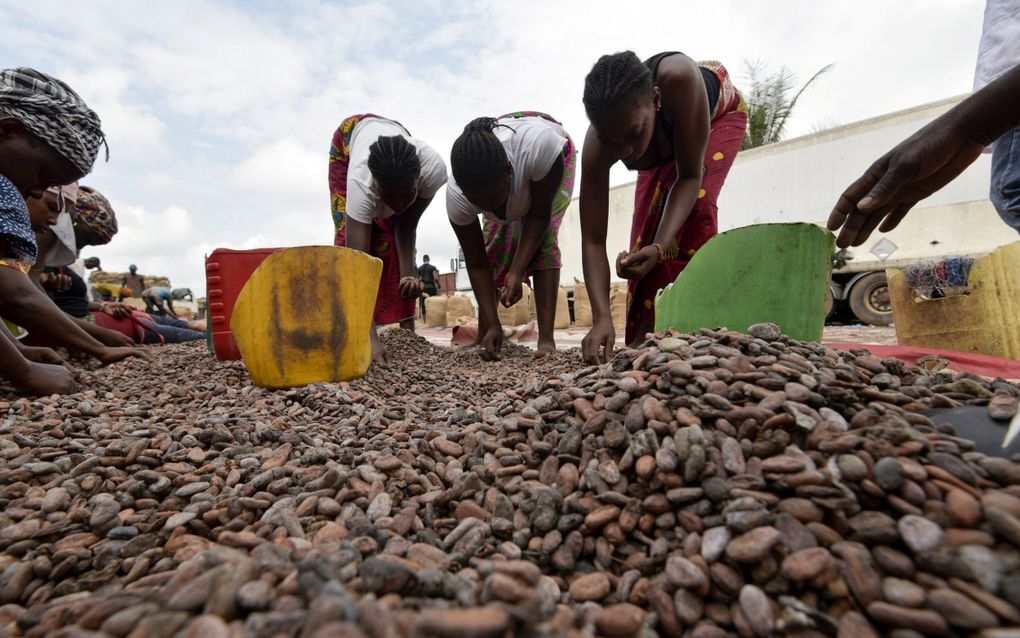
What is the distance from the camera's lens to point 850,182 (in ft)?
21.8

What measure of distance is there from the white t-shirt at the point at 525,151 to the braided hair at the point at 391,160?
0.27 m

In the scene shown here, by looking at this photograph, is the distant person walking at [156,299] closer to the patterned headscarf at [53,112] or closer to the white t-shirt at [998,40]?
the patterned headscarf at [53,112]

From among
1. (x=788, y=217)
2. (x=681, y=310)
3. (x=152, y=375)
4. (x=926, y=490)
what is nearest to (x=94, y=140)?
(x=152, y=375)

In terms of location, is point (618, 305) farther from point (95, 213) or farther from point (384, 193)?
point (95, 213)

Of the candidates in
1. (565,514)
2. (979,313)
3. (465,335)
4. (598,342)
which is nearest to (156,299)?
(465,335)

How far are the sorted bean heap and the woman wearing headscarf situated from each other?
0.53 m

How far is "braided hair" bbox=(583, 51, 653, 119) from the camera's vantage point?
1.73 meters

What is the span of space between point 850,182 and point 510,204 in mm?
6307

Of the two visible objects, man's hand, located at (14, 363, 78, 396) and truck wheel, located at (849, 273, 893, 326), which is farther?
truck wheel, located at (849, 273, 893, 326)

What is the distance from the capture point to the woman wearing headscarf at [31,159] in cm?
157

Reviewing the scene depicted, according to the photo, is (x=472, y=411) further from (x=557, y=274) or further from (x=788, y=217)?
(x=788, y=217)

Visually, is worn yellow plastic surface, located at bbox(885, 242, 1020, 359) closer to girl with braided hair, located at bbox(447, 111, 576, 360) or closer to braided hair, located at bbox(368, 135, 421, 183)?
girl with braided hair, located at bbox(447, 111, 576, 360)

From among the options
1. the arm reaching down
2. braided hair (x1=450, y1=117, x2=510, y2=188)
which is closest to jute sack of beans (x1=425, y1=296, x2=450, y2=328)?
the arm reaching down

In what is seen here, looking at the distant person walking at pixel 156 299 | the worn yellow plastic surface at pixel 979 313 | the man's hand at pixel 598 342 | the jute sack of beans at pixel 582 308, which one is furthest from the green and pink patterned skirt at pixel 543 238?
the distant person walking at pixel 156 299
